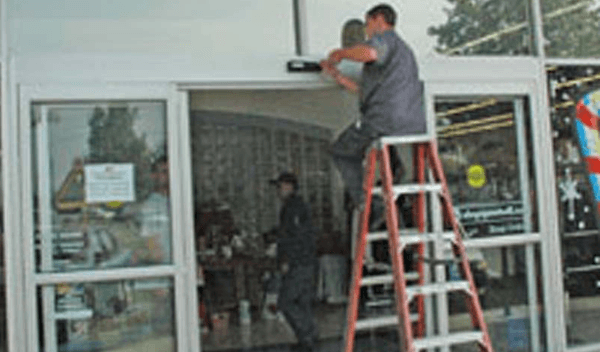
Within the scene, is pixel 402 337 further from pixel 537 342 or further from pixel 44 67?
pixel 44 67

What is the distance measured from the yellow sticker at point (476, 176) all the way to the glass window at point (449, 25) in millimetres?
755

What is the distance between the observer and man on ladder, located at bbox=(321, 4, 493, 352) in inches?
157

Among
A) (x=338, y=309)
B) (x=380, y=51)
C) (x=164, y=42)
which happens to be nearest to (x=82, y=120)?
(x=164, y=42)

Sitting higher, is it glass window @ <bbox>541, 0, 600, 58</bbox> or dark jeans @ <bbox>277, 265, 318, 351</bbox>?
glass window @ <bbox>541, 0, 600, 58</bbox>

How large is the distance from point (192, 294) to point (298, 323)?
2109 mm

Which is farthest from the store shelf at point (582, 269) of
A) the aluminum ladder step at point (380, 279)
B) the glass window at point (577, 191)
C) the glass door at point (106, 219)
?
the glass door at point (106, 219)

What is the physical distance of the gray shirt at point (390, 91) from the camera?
4.29 meters

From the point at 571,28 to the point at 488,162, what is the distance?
1.18m

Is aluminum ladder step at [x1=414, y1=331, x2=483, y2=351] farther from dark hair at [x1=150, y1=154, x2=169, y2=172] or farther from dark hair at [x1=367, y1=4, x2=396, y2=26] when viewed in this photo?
dark hair at [x1=367, y1=4, x2=396, y2=26]

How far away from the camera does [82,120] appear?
4.27m

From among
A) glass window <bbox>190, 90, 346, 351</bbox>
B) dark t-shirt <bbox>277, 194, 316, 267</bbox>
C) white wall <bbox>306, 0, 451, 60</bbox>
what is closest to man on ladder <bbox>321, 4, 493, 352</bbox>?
white wall <bbox>306, 0, 451, 60</bbox>

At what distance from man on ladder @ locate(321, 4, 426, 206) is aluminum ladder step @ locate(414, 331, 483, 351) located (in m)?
0.95

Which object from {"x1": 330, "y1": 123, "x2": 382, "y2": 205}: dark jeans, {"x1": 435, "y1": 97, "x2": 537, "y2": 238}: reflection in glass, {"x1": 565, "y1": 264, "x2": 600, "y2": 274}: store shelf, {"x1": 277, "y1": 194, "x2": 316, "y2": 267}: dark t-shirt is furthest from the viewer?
{"x1": 277, "y1": 194, "x2": 316, "y2": 267}: dark t-shirt

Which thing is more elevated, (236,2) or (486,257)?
(236,2)
